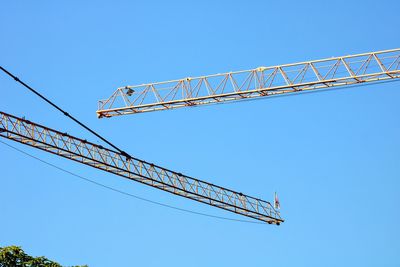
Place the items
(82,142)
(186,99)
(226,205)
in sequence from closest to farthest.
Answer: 1. (82,142)
2. (186,99)
3. (226,205)

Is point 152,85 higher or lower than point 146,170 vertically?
higher

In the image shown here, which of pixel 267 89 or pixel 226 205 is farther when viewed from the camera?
pixel 226 205

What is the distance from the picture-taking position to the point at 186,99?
96.8 meters

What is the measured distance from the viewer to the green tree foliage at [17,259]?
90875 millimetres

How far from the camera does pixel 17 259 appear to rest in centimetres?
9188

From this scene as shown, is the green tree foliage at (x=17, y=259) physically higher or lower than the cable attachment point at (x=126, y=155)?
lower

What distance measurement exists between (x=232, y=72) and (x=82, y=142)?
16.4 m

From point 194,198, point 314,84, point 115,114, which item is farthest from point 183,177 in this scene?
point 314,84

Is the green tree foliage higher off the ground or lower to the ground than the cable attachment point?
lower

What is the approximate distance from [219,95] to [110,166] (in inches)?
506

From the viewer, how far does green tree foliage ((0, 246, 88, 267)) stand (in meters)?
90.9

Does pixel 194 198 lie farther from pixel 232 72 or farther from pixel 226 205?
pixel 232 72

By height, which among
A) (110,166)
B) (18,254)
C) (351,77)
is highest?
(351,77)

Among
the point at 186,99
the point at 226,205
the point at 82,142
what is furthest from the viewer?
the point at 226,205
